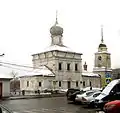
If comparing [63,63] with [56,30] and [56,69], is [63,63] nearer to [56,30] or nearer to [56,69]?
[56,69]

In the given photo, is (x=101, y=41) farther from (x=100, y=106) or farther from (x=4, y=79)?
(x=100, y=106)

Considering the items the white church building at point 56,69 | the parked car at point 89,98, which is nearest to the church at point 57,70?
the white church building at point 56,69

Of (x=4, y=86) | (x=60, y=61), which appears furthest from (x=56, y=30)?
(x=4, y=86)

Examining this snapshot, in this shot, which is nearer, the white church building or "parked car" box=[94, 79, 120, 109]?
"parked car" box=[94, 79, 120, 109]

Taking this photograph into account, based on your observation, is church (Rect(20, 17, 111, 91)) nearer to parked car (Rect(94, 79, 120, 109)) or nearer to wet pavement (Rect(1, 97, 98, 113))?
wet pavement (Rect(1, 97, 98, 113))

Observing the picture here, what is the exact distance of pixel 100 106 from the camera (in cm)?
1923

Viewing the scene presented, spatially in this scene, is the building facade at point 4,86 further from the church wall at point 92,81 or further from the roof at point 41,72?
the church wall at point 92,81

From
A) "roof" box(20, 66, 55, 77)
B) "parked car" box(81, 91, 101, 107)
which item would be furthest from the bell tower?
"parked car" box(81, 91, 101, 107)

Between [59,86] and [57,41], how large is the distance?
11.2 m

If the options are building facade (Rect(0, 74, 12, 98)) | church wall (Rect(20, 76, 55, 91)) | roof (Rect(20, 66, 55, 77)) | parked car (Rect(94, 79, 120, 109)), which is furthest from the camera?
roof (Rect(20, 66, 55, 77))

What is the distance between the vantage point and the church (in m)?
63.0

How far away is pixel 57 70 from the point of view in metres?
64.6

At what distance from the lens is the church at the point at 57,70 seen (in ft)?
207

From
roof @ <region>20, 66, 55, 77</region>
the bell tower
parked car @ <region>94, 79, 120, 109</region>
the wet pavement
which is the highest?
the bell tower
